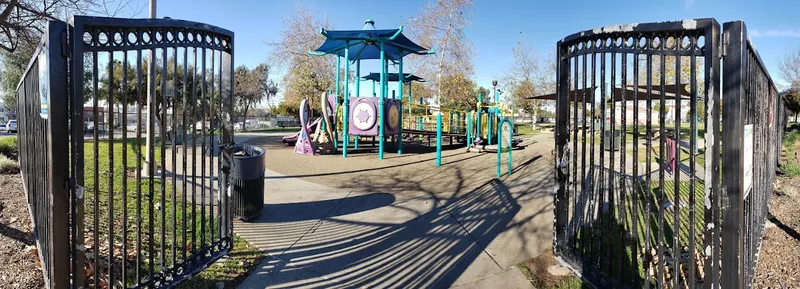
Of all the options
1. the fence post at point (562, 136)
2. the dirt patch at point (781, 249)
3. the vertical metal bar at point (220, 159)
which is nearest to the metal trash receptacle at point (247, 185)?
the vertical metal bar at point (220, 159)

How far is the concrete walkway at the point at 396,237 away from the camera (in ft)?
11.7

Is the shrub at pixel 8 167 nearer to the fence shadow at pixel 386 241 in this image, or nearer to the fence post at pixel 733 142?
the fence shadow at pixel 386 241

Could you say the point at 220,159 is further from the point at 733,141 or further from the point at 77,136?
the point at 733,141

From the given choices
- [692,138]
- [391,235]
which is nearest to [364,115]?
[391,235]

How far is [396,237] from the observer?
469 cm

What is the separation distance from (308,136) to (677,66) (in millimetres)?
12291

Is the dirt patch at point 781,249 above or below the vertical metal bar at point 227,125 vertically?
below

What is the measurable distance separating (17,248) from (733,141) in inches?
219

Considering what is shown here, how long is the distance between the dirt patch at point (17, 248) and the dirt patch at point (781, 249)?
576cm

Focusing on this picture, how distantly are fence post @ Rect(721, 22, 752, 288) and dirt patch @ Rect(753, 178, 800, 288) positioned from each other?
1.74m

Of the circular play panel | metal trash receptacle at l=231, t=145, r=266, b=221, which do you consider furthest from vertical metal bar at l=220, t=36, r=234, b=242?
the circular play panel

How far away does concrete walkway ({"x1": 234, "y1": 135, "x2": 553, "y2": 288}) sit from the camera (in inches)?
141

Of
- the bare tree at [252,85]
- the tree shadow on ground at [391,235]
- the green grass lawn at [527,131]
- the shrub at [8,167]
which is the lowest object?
the tree shadow on ground at [391,235]

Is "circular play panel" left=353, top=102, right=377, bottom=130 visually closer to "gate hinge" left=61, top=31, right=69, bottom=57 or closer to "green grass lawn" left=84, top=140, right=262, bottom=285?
"green grass lawn" left=84, top=140, right=262, bottom=285
